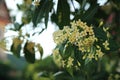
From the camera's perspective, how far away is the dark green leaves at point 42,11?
121cm

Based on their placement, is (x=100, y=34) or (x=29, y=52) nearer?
(x=100, y=34)

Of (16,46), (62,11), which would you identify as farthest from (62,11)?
(16,46)

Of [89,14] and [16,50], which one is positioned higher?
[16,50]

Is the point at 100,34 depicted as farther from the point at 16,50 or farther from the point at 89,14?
the point at 16,50

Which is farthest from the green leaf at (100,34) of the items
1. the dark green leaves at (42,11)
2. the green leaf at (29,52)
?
the green leaf at (29,52)

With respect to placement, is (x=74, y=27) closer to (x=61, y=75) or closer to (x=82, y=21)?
(x=82, y=21)

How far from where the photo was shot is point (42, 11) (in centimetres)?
123

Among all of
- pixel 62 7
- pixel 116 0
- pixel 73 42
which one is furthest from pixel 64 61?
pixel 116 0

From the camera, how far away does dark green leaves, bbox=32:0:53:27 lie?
1209 mm

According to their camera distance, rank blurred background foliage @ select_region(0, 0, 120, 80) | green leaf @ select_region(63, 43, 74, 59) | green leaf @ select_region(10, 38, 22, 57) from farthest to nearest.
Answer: green leaf @ select_region(10, 38, 22, 57) → blurred background foliage @ select_region(0, 0, 120, 80) → green leaf @ select_region(63, 43, 74, 59)

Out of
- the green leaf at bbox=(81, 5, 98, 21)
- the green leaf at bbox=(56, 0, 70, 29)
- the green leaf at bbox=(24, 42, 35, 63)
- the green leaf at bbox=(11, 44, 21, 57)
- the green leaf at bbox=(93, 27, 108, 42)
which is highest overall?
the green leaf at bbox=(11, 44, 21, 57)

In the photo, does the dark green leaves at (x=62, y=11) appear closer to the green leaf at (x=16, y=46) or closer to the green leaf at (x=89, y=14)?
the green leaf at (x=89, y=14)

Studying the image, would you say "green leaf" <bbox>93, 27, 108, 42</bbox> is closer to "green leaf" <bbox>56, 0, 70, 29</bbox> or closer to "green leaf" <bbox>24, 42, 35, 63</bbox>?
"green leaf" <bbox>56, 0, 70, 29</bbox>

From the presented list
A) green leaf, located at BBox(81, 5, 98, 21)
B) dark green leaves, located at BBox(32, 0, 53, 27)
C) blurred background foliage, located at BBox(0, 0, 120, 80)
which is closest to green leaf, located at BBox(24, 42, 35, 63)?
blurred background foliage, located at BBox(0, 0, 120, 80)
